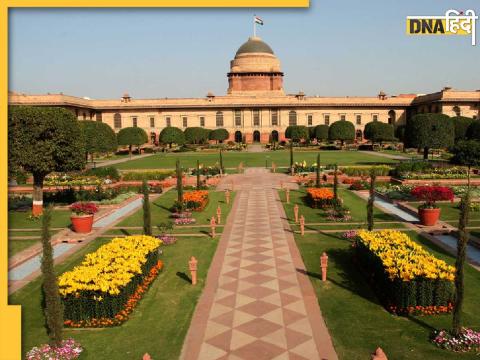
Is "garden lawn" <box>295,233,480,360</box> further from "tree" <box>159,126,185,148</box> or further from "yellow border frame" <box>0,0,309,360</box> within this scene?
"tree" <box>159,126,185,148</box>

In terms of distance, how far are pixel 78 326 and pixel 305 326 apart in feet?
16.8

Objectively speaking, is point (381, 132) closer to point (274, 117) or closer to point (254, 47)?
point (274, 117)

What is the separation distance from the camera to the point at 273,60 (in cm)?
9169

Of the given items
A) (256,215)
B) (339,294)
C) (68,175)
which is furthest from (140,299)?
(68,175)

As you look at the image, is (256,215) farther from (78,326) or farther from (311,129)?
(311,129)

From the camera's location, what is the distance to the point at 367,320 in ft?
32.9

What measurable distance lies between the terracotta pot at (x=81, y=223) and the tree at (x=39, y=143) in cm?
457

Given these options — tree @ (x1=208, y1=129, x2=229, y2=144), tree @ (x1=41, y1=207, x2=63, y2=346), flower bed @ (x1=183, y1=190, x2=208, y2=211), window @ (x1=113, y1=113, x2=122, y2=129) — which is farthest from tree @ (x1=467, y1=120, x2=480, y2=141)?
window @ (x1=113, y1=113, x2=122, y2=129)

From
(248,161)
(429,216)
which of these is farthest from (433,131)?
(429,216)

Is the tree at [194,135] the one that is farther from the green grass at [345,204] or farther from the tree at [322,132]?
the green grass at [345,204]

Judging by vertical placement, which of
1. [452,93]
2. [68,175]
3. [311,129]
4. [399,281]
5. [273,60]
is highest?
[273,60]

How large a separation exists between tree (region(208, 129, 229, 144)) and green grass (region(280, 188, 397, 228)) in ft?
166

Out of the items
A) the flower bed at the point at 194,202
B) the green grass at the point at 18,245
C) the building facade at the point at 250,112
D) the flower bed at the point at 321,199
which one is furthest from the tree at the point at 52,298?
the building facade at the point at 250,112

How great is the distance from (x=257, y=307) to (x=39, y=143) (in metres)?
15.7
